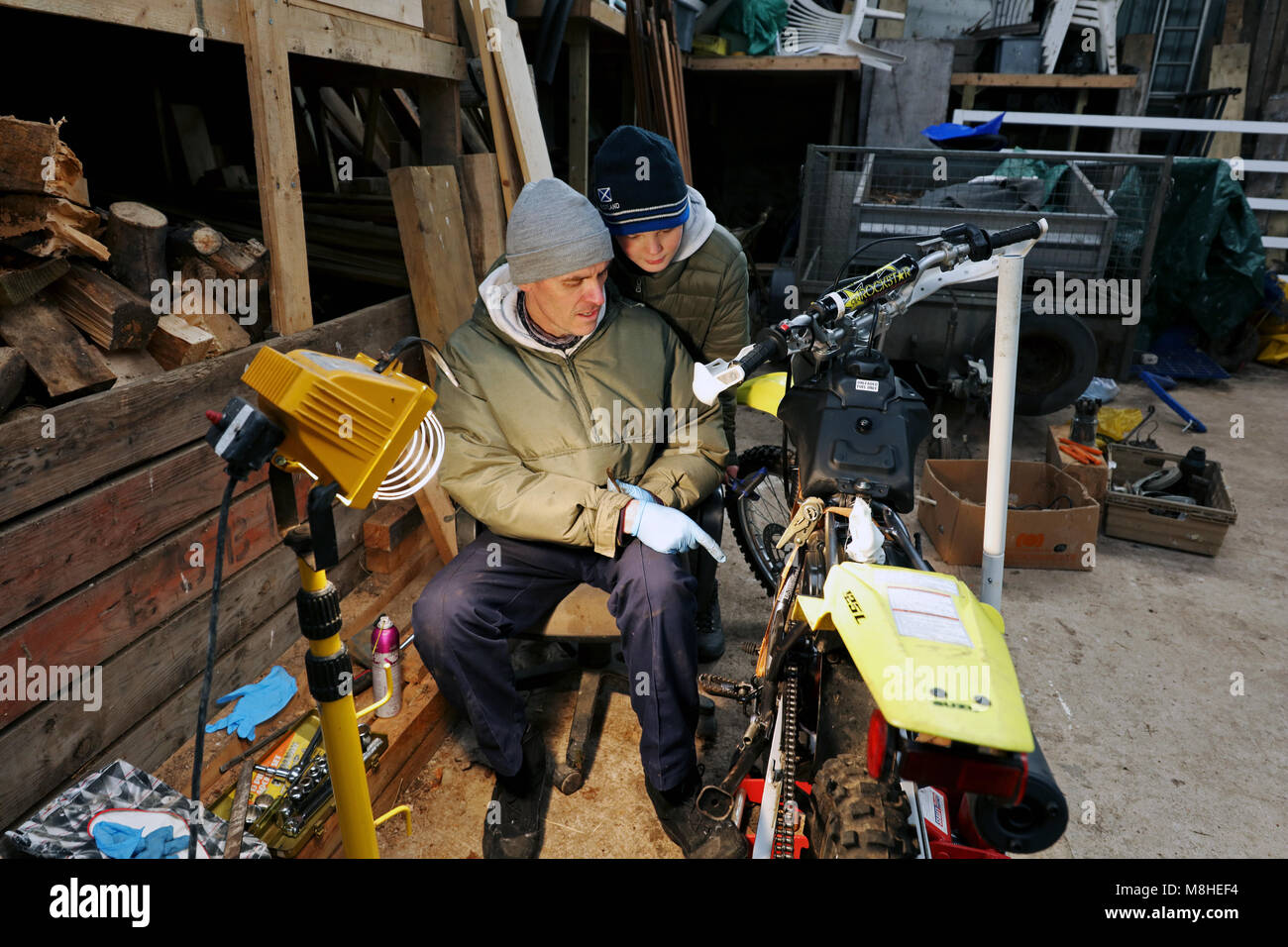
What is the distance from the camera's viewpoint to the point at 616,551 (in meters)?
2.04

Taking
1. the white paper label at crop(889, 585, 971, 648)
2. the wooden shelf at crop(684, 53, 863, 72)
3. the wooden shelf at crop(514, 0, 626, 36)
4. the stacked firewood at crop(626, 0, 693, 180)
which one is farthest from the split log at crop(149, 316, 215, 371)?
the wooden shelf at crop(684, 53, 863, 72)

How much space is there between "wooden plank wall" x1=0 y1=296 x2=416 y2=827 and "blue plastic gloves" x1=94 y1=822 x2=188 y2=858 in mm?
350

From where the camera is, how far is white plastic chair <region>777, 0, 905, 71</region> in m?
7.31

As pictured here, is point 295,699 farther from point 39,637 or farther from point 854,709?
point 854,709

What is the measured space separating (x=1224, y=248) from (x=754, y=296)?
3.31m

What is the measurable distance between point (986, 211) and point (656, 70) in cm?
235

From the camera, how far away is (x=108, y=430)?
1.84m

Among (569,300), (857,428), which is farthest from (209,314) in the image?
(857,428)

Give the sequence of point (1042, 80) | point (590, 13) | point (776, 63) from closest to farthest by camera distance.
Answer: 1. point (590, 13)
2. point (776, 63)
3. point (1042, 80)

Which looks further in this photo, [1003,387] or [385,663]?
[385,663]

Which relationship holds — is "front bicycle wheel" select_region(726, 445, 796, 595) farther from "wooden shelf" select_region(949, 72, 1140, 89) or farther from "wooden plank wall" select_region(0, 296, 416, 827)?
"wooden shelf" select_region(949, 72, 1140, 89)

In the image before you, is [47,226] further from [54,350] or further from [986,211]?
[986,211]
